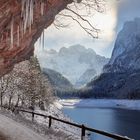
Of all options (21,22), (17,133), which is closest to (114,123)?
(17,133)

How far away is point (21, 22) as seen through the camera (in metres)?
15.1

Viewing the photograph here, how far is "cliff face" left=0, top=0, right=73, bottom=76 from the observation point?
1374 cm

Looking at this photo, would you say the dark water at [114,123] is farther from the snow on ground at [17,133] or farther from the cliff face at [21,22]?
the cliff face at [21,22]

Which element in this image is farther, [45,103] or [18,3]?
[45,103]

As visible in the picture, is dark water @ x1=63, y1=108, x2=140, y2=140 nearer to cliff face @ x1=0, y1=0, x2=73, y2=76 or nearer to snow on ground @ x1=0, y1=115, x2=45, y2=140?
snow on ground @ x1=0, y1=115, x2=45, y2=140

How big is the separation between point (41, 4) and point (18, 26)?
1.17 meters

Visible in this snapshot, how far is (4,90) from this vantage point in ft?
153

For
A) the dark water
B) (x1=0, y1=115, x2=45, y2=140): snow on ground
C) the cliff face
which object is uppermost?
the cliff face

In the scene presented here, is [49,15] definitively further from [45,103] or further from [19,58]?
[45,103]

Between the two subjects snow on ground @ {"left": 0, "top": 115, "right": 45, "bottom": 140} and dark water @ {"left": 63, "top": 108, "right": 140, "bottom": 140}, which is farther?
dark water @ {"left": 63, "top": 108, "right": 140, "bottom": 140}

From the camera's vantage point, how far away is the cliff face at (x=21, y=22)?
13.7m

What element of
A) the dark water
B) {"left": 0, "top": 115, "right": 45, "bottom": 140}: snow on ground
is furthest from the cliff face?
the dark water

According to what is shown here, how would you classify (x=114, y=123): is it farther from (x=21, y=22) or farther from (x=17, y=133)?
(x=21, y=22)

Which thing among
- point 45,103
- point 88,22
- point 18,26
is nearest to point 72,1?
point 88,22
